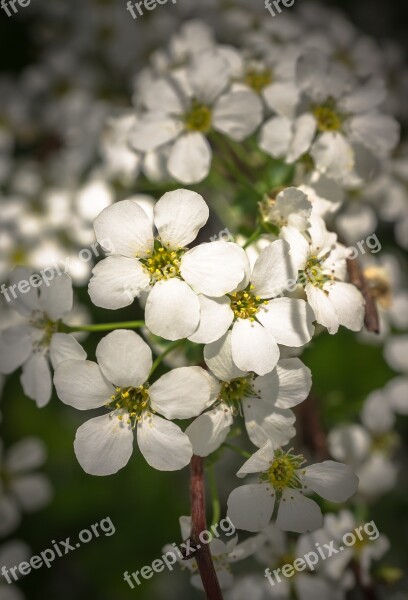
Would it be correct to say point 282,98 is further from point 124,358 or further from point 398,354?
point 398,354

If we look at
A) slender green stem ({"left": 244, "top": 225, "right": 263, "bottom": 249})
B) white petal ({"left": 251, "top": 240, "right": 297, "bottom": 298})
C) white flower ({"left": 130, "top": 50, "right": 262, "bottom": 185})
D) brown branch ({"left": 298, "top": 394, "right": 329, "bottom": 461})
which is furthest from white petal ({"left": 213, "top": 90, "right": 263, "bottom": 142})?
brown branch ({"left": 298, "top": 394, "right": 329, "bottom": 461})

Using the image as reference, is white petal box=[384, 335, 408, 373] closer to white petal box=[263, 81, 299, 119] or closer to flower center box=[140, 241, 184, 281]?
white petal box=[263, 81, 299, 119]

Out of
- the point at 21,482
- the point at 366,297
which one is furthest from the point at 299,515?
the point at 21,482

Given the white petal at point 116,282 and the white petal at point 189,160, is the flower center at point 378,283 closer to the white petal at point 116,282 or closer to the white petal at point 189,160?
the white petal at point 189,160

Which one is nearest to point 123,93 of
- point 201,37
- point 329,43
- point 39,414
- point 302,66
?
point 201,37

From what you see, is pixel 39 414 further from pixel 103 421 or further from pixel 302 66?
pixel 302 66

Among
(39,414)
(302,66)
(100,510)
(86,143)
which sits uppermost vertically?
(302,66)

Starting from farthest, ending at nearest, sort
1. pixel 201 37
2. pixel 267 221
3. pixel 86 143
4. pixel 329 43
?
pixel 86 143 < pixel 329 43 < pixel 201 37 < pixel 267 221
